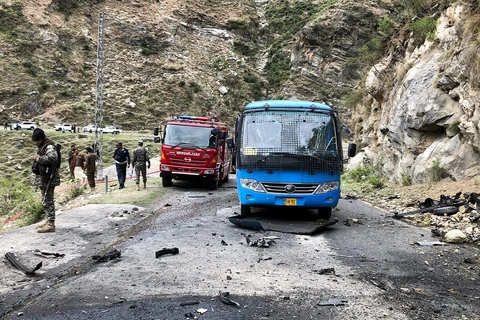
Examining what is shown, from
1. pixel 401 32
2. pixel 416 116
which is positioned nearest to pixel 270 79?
pixel 401 32

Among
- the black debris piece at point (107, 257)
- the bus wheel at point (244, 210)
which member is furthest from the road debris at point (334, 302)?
the bus wheel at point (244, 210)

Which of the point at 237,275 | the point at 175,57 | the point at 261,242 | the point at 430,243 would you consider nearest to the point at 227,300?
the point at 237,275

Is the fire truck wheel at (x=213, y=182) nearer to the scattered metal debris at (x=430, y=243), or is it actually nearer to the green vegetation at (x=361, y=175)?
the green vegetation at (x=361, y=175)

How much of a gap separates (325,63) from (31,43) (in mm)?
41005

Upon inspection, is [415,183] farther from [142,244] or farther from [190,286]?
[190,286]

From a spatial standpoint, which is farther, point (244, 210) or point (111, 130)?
point (111, 130)

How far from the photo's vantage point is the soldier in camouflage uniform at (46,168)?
8000 mm

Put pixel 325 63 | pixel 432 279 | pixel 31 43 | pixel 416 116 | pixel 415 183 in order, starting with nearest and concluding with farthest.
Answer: pixel 432 279 < pixel 415 183 < pixel 416 116 < pixel 31 43 < pixel 325 63

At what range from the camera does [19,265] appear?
6129 mm

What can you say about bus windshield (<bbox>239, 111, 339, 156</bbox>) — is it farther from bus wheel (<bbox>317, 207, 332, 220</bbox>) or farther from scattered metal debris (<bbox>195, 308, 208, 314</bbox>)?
scattered metal debris (<bbox>195, 308, 208, 314</bbox>)

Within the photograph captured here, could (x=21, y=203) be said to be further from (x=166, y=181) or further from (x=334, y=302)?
(x=334, y=302)

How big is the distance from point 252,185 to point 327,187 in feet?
5.23

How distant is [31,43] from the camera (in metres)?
57.4

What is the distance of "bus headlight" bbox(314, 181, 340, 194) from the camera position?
9.06 meters
